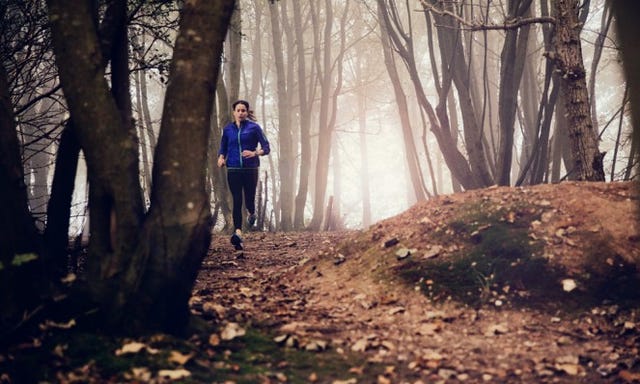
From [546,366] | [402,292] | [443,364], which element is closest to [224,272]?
[402,292]

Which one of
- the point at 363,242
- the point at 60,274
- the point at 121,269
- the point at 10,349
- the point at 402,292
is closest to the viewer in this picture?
the point at 10,349

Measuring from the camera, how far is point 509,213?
16.1 feet

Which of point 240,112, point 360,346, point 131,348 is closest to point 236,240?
point 240,112

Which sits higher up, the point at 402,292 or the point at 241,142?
the point at 241,142

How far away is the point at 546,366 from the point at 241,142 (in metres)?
4.84

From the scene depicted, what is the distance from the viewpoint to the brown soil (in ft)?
10.0

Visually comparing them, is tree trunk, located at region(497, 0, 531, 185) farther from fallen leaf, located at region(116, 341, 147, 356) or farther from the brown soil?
fallen leaf, located at region(116, 341, 147, 356)

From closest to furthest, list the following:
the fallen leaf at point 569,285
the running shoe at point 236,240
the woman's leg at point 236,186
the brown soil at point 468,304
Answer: the brown soil at point 468,304 → the fallen leaf at point 569,285 → the woman's leg at point 236,186 → the running shoe at point 236,240

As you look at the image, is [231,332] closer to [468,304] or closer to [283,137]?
[468,304]

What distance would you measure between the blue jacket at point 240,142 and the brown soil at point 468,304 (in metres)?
1.66

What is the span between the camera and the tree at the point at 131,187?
2.82m

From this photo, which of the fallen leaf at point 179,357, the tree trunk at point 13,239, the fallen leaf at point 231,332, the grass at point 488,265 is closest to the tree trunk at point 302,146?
the grass at point 488,265

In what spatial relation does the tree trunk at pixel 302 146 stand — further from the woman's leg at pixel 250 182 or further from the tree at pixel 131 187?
the tree at pixel 131 187

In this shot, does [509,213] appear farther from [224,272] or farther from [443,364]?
[224,272]
